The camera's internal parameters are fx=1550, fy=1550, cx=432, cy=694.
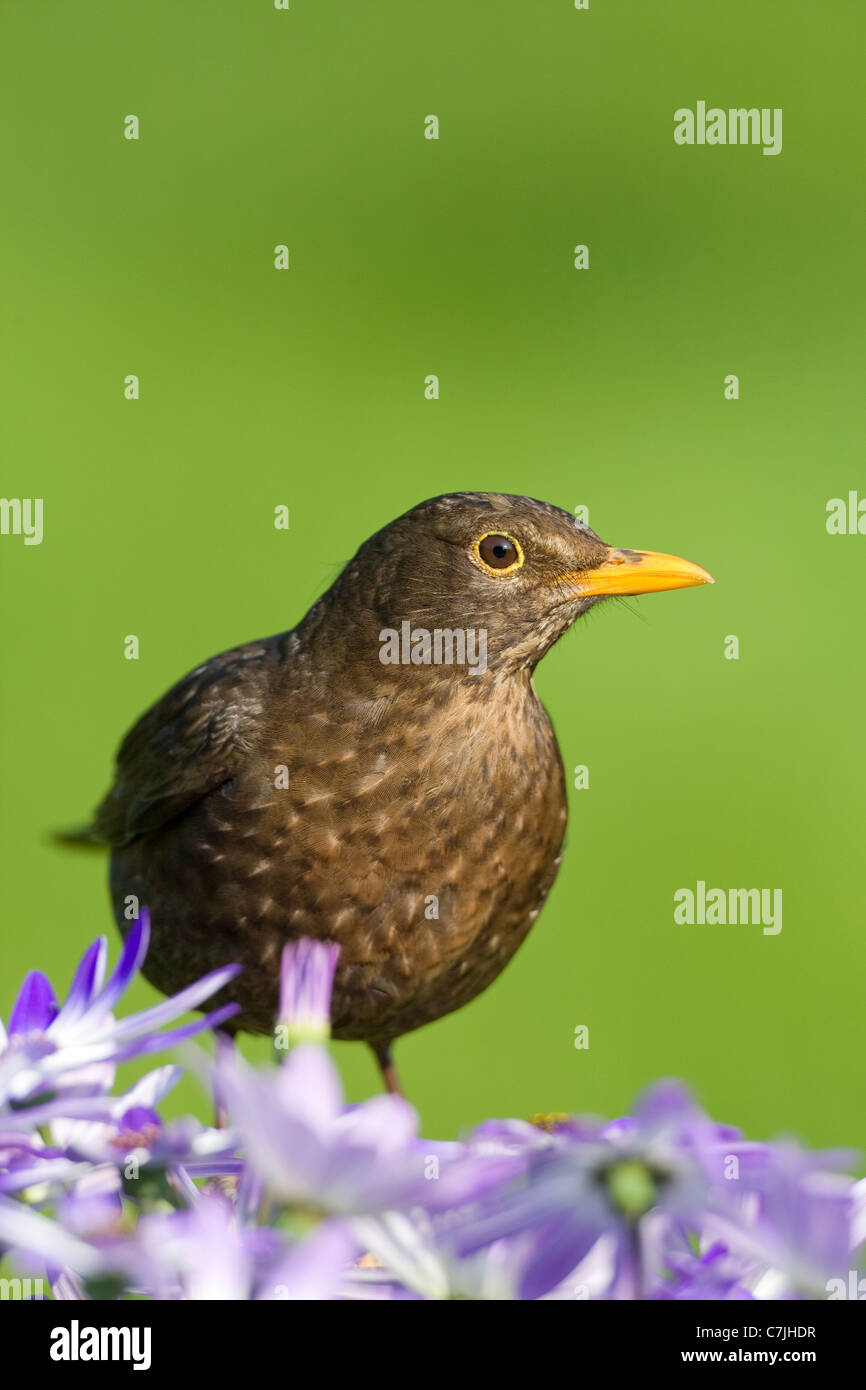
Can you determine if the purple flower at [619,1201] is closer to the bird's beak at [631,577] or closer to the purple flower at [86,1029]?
the purple flower at [86,1029]

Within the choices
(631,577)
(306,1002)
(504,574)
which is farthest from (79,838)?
(306,1002)

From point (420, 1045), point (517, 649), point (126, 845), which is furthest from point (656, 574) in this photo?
point (420, 1045)

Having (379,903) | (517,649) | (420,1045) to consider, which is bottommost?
(420,1045)
